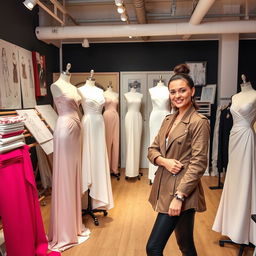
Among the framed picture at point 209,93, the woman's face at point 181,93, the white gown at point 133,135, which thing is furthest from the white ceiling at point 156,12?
the woman's face at point 181,93

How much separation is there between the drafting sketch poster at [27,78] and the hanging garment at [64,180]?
1.67 m

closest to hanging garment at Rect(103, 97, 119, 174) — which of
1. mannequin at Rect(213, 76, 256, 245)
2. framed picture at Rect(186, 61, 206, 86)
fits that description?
framed picture at Rect(186, 61, 206, 86)

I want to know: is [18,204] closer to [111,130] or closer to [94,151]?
[94,151]

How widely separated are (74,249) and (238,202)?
1.60m

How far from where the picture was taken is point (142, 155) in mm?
5652

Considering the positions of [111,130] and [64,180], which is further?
[111,130]

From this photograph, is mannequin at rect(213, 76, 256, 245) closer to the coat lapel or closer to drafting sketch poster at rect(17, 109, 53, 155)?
the coat lapel

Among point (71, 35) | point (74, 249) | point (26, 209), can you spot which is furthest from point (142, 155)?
point (26, 209)

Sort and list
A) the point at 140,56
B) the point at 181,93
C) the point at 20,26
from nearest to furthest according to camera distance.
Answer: the point at 181,93
the point at 20,26
the point at 140,56

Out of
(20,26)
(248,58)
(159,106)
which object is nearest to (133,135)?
(159,106)

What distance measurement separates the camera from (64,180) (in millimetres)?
2549

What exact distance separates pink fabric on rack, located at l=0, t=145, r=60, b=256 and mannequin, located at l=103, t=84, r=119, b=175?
286 centimetres

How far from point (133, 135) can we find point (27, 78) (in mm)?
2036

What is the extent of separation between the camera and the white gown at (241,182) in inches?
93.0
